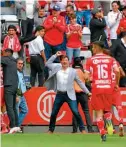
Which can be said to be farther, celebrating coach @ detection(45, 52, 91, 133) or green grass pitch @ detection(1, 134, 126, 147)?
celebrating coach @ detection(45, 52, 91, 133)

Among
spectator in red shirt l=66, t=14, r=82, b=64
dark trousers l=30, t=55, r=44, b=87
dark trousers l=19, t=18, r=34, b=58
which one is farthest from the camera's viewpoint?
dark trousers l=19, t=18, r=34, b=58

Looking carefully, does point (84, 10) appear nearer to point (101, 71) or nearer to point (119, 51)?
point (119, 51)

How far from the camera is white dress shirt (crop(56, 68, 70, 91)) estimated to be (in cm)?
1944

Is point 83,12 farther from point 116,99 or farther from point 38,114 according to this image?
point 116,99

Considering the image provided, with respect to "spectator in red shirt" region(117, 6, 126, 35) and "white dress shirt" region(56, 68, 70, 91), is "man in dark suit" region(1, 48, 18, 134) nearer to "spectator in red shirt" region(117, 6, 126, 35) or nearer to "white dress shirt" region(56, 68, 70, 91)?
"white dress shirt" region(56, 68, 70, 91)

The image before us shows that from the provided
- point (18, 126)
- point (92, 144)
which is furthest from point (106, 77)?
point (18, 126)

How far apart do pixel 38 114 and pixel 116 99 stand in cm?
430

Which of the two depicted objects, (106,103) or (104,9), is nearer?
(106,103)

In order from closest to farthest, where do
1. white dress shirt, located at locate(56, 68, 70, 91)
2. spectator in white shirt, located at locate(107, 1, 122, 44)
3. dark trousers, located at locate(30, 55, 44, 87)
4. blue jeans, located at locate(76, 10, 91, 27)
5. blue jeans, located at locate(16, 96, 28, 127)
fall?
white dress shirt, located at locate(56, 68, 70, 91) < blue jeans, located at locate(16, 96, 28, 127) < dark trousers, located at locate(30, 55, 44, 87) < spectator in white shirt, located at locate(107, 1, 122, 44) < blue jeans, located at locate(76, 10, 91, 27)

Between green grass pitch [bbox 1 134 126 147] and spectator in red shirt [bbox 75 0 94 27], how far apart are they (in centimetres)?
734

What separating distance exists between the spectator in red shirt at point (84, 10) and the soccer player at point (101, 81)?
875cm

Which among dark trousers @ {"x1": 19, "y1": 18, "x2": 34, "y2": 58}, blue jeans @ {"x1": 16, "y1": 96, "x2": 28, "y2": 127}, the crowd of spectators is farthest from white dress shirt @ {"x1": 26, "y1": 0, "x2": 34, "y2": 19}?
blue jeans @ {"x1": 16, "y1": 96, "x2": 28, "y2": 127}

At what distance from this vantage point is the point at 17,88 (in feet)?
64.7

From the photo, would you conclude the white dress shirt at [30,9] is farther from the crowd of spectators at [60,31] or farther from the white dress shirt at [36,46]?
the white dress shirt at [36,46]
